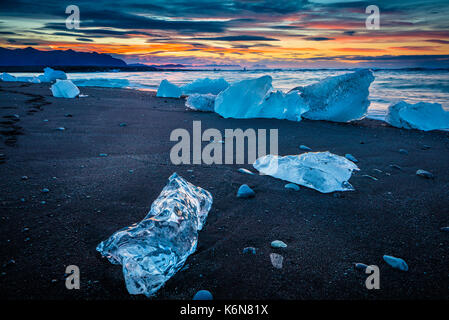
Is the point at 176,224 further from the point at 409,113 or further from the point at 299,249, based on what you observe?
the point at 409,113

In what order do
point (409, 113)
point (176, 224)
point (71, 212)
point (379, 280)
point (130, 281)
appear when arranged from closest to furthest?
point (130, 281) < point (379, 280) < point (176, 224) < point (71, 212) < point (409, 113)

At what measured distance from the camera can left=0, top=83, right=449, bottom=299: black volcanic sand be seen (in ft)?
3.85

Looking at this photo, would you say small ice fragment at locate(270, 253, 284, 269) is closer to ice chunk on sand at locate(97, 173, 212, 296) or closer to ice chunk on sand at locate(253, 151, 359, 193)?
ice chunk on sand at locate(97, 173, 212, 296)

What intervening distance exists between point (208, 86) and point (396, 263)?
808 centimetres

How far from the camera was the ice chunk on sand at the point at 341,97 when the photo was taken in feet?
16.0

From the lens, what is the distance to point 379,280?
1.23m

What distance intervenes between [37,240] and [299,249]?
143cm

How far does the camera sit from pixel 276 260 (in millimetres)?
1339

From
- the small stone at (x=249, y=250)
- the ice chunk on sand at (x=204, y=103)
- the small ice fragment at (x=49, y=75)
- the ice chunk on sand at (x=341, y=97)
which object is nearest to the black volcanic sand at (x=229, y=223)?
the small stone at (x=249, y=250)

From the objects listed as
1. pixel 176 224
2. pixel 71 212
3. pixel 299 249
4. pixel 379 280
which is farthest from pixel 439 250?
pixel 71 212

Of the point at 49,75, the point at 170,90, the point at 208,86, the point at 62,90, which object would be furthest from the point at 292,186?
the point at 49,75

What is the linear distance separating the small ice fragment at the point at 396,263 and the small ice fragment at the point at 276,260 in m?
0.55

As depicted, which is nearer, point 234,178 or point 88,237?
point 88,237

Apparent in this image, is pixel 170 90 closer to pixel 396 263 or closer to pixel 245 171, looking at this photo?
pixel 245 171
